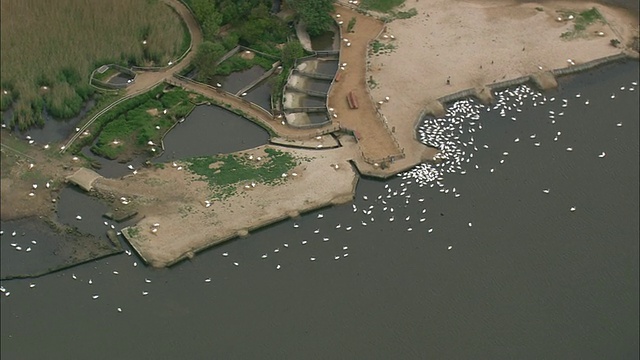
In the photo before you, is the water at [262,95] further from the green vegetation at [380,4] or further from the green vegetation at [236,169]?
the green vegetation at [380,4]

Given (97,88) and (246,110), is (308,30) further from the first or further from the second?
(97,88)

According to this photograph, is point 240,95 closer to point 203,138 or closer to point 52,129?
point 203,138

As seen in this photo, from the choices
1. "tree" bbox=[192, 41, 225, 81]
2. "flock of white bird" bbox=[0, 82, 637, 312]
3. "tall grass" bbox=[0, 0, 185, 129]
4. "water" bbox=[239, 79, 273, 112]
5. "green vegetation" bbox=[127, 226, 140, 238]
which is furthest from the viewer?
"water" bbox=[239, 79, 273, 112]

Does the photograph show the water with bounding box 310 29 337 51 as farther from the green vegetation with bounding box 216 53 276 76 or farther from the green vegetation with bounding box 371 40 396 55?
the green vegetation with bounding box 216 53 276 76

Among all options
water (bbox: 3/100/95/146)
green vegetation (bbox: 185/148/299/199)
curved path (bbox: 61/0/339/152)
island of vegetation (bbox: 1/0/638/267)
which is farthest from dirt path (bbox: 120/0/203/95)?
green vegetation (bbox: 185/148/299/199)

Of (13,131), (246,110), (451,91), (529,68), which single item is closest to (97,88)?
(13,131)

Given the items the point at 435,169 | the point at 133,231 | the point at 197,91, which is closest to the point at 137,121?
the point at 197,91
